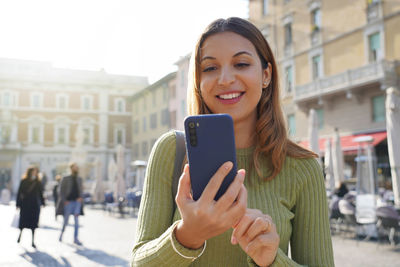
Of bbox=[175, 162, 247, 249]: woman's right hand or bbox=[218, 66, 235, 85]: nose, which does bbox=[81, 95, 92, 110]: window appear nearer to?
bbox=[218, 66, 235, 85]: nose

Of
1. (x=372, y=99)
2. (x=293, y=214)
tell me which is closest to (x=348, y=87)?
(x=372, y=99)

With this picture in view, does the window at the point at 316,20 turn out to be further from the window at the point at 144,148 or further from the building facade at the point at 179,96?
the window at the point at 144,148

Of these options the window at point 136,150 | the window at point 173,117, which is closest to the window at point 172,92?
the window at point 173,117

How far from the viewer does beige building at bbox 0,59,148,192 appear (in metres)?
39.2

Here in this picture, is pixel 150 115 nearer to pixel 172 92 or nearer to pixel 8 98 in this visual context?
Answer: pixel 172 92

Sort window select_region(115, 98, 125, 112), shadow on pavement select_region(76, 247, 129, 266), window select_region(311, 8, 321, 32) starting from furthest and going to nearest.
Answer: window select_region(115, 98, 125, 112), window select_region(311, 8, 321, 32), shadow on pavement select_region(76, 247, 129, 266)

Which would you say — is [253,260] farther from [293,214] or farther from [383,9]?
[383,9]

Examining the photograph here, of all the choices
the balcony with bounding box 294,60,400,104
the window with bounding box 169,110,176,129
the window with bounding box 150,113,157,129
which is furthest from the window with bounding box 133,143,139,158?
the balcony with bounding box 294,60,400,104

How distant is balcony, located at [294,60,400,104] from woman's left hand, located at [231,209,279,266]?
16381 millimetres

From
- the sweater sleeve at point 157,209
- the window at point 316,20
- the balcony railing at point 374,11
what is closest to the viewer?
the sweater sleeve at point 157,209

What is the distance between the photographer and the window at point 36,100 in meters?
40.6

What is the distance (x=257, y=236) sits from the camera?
3.25ft

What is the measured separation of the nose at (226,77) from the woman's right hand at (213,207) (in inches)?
16.7

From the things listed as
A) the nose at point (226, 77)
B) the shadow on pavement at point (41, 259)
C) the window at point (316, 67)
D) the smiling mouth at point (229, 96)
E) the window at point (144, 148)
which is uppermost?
the window at point (316, 67)
